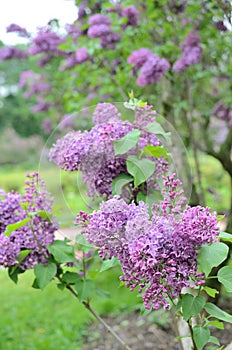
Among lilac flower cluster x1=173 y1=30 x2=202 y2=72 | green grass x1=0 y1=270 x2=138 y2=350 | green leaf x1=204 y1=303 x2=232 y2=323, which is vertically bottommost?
green grass x1=0 y1=270 x2=138 y2=350

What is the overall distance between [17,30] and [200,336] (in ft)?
10.0

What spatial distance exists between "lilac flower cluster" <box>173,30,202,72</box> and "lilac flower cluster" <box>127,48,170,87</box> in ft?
0.82

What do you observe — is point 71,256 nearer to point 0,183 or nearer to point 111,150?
point 111,150

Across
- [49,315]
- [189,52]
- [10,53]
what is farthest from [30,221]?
[10,53]

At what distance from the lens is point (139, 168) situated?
4.52ft

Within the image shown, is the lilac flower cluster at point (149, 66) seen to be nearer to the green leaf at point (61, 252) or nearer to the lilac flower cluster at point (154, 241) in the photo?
the green leaf at point (61, 252)

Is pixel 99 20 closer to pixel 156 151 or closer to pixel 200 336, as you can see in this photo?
pixel 156 151

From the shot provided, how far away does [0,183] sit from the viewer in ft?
37.0

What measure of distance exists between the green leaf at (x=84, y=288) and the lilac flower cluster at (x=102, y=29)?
65.1 inches

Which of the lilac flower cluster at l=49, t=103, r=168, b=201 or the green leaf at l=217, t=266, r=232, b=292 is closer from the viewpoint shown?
the green leaf at l=217, t=266, r=232, b=292

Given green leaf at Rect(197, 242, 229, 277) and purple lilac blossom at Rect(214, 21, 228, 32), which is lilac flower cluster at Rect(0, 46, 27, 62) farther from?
green leaf at Rect(197, 242, 229, 277)

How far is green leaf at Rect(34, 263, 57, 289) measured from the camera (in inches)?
63.6

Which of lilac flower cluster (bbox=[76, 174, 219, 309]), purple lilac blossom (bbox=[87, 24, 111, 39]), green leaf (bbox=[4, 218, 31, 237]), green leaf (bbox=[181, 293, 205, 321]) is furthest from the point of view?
purple lilac blossom (bbox=[87, 24, 111, 39])

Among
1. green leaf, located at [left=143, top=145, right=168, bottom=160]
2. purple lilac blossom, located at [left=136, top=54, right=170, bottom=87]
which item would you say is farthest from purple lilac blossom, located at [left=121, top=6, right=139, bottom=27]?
green leaf, located at [left=143, top=145, right=168, bottom=160]
